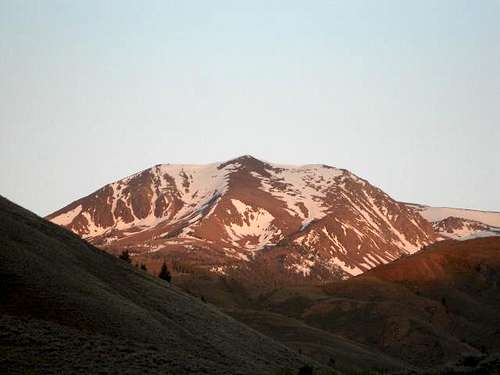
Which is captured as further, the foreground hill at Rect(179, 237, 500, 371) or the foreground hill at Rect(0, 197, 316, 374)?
the foreground hill at Rect(179, 237, 500, 371)

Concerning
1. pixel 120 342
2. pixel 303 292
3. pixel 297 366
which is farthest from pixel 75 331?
pixel 303 292

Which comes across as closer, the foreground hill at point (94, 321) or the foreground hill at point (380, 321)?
the foreground hill at point (94, 321)

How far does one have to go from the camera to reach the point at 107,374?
4509cm

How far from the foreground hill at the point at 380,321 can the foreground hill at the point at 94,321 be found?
33546 mm

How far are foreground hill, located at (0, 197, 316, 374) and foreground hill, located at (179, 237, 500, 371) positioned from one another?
3355 cm

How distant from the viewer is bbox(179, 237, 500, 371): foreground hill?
12400cm

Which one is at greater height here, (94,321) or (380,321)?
(380,321)

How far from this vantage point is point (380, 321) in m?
160

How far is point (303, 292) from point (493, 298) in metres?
45.0

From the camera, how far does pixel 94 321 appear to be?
54.2 metres

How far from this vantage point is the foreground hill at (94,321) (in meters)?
47.2

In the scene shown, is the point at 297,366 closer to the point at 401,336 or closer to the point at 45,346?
the point at 45,346

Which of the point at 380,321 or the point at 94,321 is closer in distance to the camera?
the point at 94,321

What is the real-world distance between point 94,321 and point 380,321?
112959mm
